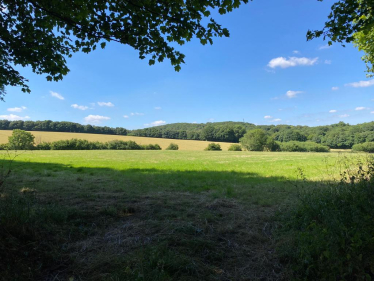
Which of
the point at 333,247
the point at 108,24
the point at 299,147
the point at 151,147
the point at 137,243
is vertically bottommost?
the point at 299,147

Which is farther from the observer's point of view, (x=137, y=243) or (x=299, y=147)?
(x=299, y=147)

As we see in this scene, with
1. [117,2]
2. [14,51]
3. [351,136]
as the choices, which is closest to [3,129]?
[14,51]

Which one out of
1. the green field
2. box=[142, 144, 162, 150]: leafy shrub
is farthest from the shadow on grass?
box=[142, 144, 162, 150]: leafy shrub

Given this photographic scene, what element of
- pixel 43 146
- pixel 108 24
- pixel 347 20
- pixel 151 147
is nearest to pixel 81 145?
pixel 43 146

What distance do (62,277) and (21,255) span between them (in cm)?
80

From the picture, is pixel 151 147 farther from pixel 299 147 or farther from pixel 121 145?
pixel 299 147

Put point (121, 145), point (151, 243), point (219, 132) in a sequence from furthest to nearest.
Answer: point (219, 132) < point (121, 145) < point (151, 243)

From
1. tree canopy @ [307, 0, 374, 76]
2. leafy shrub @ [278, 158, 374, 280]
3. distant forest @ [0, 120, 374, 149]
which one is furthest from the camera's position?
distant forest @ [0, 120, 374, 149]

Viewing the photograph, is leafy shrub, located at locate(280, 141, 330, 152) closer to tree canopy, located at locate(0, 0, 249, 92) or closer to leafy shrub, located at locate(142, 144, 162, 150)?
leafy shrub, located at locate(142, 144, 162, 150)

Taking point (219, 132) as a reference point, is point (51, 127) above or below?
above

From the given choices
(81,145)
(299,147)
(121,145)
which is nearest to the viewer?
(81,145)

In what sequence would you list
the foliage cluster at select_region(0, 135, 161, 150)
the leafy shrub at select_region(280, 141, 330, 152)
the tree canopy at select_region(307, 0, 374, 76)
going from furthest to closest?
the leafy shrub at select_region(280, 141, 330, 152) < the foliage cluster at select_region(0, 135, 161, 150) < the tree canopy at select_region(307, 0, 374, 76)

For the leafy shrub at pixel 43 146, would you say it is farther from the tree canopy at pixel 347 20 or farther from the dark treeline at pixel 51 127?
the tree canopy at pixel 347 20

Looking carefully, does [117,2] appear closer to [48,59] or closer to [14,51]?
[48,59]
